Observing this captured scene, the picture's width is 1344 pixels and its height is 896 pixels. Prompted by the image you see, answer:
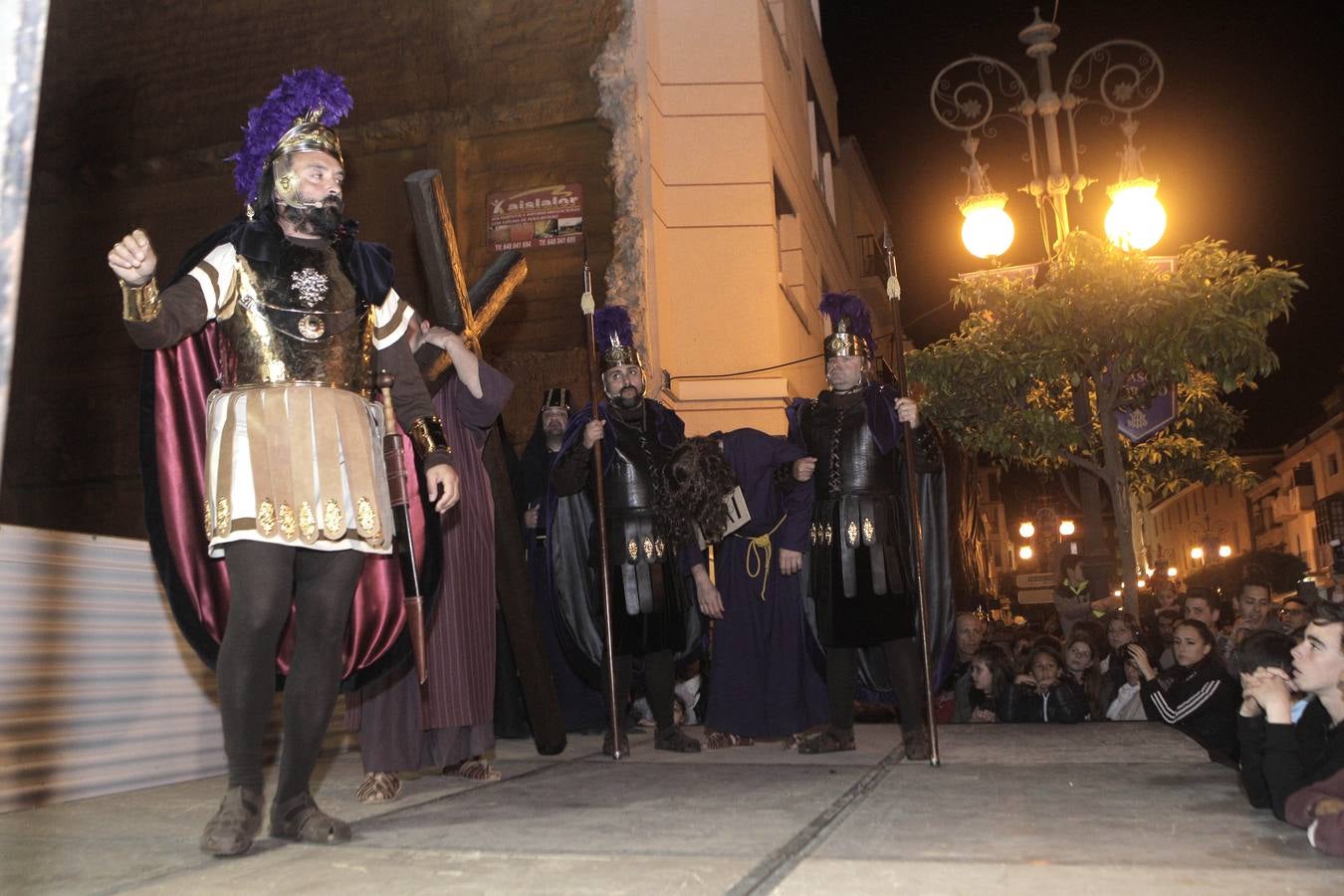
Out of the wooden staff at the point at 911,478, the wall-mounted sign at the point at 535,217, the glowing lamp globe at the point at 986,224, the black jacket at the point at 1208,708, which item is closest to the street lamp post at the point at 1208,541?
the glowing lamp globe at the point at 986,224

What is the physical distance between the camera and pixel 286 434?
306cm

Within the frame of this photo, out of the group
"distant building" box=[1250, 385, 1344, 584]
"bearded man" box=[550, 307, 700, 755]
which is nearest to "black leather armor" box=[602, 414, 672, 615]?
"bearded man" box=[550, 307, 700, 755]

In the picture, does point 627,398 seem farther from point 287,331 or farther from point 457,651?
point 287,331

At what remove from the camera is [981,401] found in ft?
37.5

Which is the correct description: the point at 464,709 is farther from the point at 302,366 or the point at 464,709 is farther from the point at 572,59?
the point at 572,59

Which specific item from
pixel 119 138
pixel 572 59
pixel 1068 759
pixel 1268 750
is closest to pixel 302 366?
pixel 1268 750

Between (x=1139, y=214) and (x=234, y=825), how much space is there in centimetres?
873

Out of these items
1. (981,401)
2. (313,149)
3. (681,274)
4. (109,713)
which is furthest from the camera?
(981,401)

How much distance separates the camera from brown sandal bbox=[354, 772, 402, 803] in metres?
3.96

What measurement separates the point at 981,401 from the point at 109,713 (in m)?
8.70

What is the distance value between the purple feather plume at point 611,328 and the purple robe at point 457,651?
1.15 metres

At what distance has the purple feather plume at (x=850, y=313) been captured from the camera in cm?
553

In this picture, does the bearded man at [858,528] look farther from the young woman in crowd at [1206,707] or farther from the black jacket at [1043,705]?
the black jacket at [1043,705]

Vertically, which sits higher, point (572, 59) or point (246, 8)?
point (246, 8)
